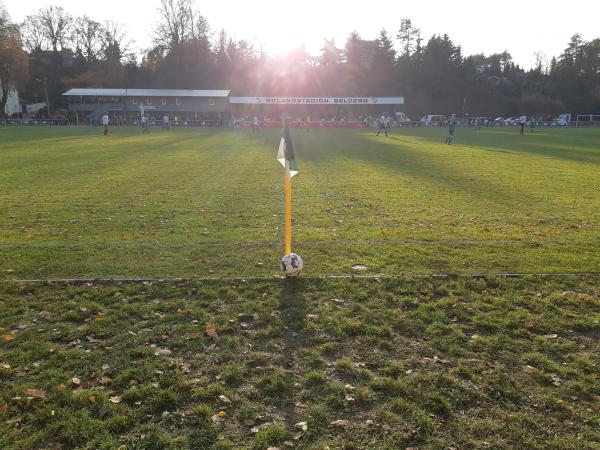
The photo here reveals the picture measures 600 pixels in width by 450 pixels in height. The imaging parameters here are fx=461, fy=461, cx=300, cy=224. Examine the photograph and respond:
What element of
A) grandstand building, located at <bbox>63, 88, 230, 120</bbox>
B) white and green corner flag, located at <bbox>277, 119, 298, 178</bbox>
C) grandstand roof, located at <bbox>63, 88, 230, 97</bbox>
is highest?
grandstand roof, located at <bbox>63, 88, 230, 97</bbox>

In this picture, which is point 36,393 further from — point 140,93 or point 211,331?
point 140,93

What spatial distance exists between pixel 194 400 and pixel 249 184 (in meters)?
11.4

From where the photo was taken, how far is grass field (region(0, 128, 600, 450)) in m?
3.64

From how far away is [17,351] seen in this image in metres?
4.66

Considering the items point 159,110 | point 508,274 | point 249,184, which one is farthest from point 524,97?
point 508,274

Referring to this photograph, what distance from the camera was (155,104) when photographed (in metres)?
73.6

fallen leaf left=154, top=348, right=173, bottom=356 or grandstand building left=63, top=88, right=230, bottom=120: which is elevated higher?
grandstand building left=63, top=88, right=230, bottom=120

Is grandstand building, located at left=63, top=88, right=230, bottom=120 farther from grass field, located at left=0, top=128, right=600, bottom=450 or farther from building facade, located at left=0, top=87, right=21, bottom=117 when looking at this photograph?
grass field, located at left=0, top=128, right=600, bottom=450

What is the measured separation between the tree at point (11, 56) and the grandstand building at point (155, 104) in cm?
677

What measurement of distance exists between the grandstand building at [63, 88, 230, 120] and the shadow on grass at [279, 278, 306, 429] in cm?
6974

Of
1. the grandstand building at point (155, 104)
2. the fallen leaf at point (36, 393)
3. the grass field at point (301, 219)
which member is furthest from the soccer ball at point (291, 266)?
the grandstand building at point (155, 104)

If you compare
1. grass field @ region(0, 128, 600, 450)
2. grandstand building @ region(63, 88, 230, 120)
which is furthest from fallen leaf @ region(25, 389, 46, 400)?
grandstand building @ region(63, 88, 230, 120)

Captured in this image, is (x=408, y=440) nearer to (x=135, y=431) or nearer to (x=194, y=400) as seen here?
(x=194, y=400)

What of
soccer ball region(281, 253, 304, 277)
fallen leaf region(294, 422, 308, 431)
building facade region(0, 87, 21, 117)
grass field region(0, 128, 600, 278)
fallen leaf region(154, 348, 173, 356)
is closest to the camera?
fallen leaf region(294, 422, 308, 431)
